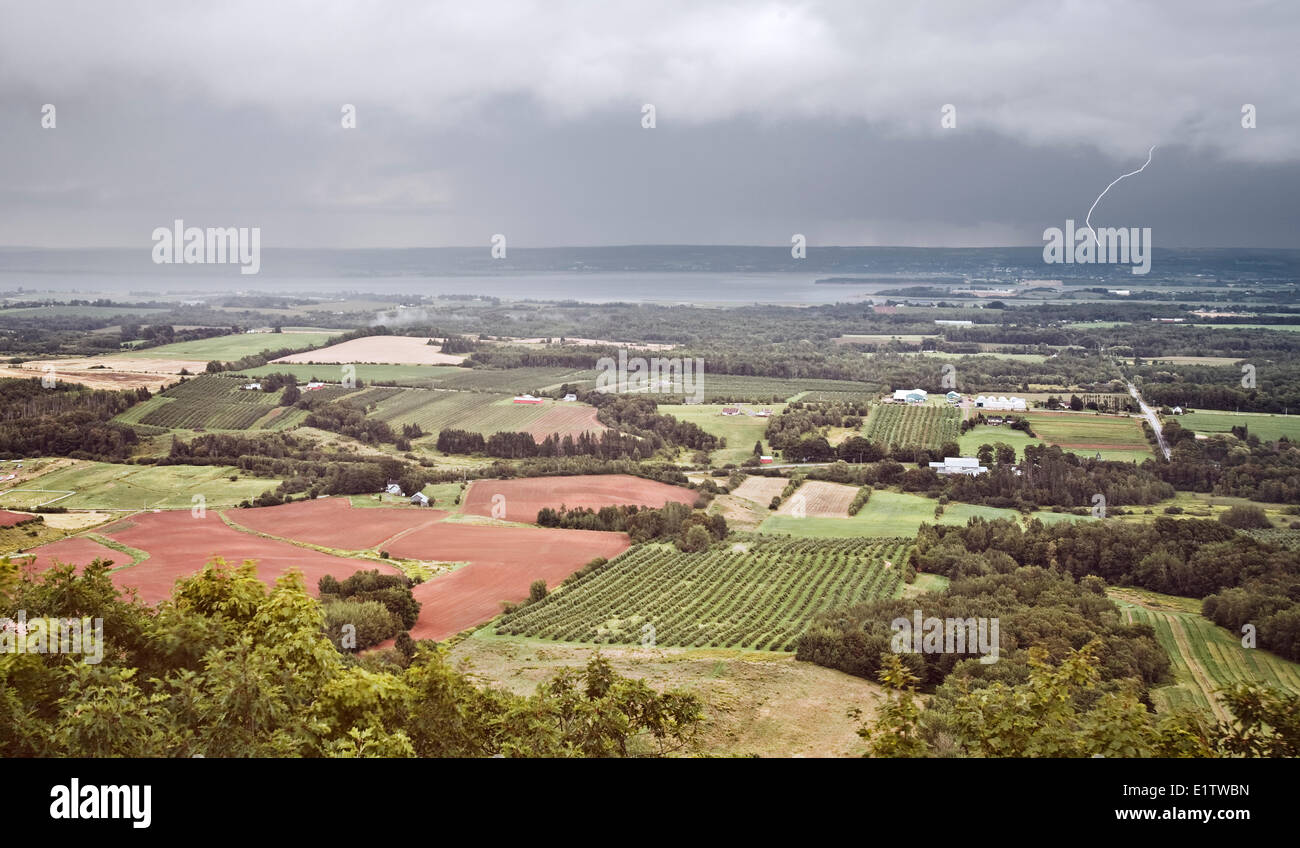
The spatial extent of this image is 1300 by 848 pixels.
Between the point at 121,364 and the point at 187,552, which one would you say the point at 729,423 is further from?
the point at 121,364

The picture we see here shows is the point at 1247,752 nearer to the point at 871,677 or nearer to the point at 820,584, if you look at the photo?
the point at 871,677

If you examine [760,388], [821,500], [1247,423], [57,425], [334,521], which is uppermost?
[760,388]

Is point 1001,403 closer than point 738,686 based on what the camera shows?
No

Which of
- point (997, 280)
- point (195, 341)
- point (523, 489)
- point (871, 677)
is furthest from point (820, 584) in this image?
point (997, 280)

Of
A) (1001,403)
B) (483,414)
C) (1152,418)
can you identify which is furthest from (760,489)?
(1152,418)

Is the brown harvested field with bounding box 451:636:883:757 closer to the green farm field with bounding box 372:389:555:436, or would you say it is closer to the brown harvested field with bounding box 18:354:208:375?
the green farm field with bounding box 372:389:555:436

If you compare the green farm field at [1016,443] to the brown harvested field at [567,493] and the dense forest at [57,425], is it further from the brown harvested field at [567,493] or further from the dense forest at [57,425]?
the dense forest at [57,425]
